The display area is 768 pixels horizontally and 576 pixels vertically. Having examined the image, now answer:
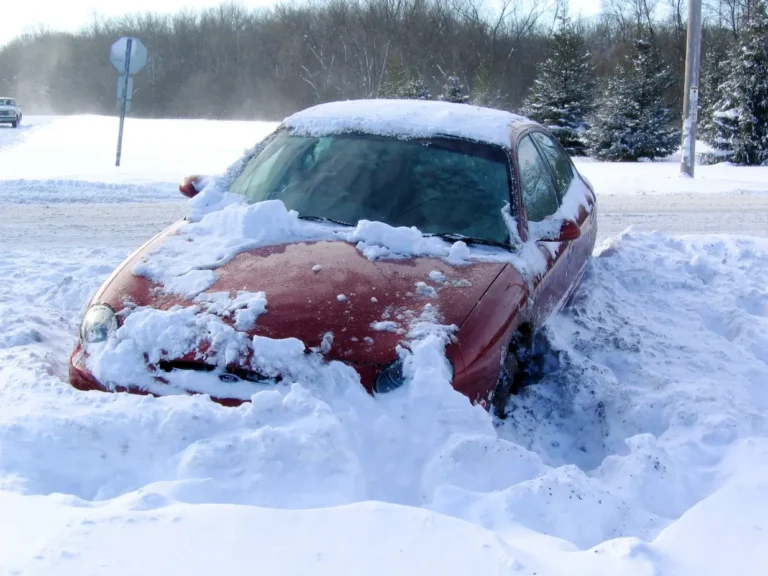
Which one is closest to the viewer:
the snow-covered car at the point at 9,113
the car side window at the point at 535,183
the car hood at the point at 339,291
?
the car hood at the point at 339,291

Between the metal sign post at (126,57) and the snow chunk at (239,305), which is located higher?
the snow chunk at (239,305)

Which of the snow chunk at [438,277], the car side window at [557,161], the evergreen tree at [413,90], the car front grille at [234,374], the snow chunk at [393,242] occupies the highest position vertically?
the car side window at [557,161]

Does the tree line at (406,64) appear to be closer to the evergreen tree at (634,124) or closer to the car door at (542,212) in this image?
the evergreen tree at (634,124)

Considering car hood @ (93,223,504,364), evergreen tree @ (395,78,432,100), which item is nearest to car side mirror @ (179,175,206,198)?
car hood @ (93,223,504,364)

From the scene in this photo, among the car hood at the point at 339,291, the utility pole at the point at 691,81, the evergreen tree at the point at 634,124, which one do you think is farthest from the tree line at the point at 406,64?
the car hood at the point at 339,291

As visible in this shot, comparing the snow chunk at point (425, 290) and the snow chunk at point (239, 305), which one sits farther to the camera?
the snow chunk at point (425, 290)

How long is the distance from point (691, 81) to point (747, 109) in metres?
8.30

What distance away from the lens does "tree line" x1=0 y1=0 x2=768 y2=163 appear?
84.1 feet

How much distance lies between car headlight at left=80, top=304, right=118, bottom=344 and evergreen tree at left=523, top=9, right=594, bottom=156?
24896 mm

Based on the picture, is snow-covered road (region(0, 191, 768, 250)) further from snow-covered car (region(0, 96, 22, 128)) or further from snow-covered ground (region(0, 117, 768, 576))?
snow-covered car (region(0, 96, 22, 128))

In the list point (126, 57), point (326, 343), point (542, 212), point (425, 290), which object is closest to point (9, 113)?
point (126, 57)

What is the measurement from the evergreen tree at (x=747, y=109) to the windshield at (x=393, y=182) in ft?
62.9

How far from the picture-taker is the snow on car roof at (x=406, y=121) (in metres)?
4.33

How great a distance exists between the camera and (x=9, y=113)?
3550 cm
